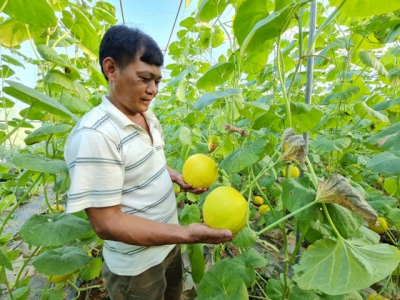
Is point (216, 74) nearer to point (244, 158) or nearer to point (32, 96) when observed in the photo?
point (244, 158)

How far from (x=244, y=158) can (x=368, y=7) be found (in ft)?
1.65

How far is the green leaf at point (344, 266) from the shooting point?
0.49 m

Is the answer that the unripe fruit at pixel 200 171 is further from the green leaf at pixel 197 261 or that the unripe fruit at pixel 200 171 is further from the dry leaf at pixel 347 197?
the green leaf at pixel 197 261

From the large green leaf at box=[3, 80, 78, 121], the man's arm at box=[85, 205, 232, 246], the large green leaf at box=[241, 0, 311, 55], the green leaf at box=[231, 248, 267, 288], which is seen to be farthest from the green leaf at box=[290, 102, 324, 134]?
the large green leaf at box=[3, 80, 78, 121]

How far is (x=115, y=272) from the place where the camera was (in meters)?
1.06

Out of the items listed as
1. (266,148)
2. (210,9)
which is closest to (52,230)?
(266,148)

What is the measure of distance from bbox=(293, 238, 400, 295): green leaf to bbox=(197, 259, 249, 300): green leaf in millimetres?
422

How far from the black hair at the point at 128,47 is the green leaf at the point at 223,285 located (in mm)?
884

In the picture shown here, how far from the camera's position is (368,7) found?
59 cm

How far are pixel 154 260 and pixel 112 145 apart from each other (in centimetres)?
59

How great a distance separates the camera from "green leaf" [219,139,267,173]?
743 mm

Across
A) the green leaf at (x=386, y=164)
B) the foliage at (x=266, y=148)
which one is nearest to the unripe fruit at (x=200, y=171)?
the foliage at (x=266, y=148)

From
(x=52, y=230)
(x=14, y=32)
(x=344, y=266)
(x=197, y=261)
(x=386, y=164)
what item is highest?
(x=14, y=32)

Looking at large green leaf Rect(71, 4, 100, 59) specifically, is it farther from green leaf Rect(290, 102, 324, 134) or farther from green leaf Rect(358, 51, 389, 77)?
green leaf Rect(358, 51, 389, 77)
